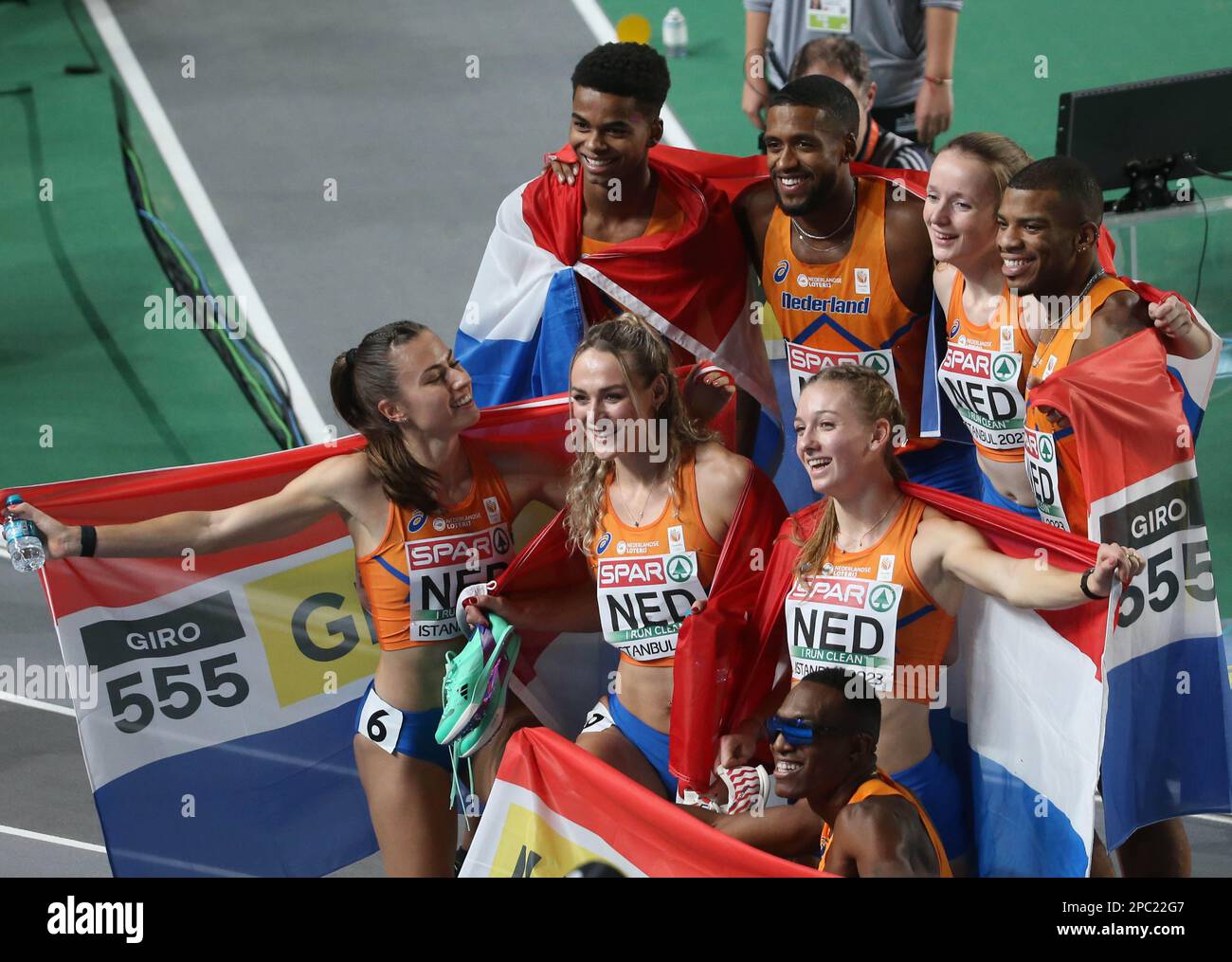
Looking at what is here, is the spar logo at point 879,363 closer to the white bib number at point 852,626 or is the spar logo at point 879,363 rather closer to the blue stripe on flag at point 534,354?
the blue stripe on flag at point 534,354

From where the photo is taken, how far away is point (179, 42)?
13.1 metres

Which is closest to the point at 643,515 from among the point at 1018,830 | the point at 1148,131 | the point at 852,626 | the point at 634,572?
the point at 634,572

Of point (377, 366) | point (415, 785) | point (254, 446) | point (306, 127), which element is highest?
point (306, 127)

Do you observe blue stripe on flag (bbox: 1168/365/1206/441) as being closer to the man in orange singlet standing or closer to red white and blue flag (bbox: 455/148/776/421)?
the man in orange singlet standing

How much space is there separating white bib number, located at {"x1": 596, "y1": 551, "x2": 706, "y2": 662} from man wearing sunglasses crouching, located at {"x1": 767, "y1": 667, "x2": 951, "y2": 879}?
19.9 inches

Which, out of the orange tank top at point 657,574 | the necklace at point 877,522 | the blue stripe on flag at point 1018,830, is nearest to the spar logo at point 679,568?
the orange tank top at point 657,574

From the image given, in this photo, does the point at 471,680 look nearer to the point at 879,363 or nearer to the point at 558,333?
the point at 558,333

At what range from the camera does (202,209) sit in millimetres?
10922

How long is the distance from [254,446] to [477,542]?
159 inches

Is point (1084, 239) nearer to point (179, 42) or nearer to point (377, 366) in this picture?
point (377, 366)

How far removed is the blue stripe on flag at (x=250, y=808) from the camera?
5340 millimetres

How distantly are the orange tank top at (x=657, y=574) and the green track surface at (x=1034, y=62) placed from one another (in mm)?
5441

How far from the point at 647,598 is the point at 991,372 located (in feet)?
4.23

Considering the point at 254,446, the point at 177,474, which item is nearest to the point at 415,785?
the point at 177,474
